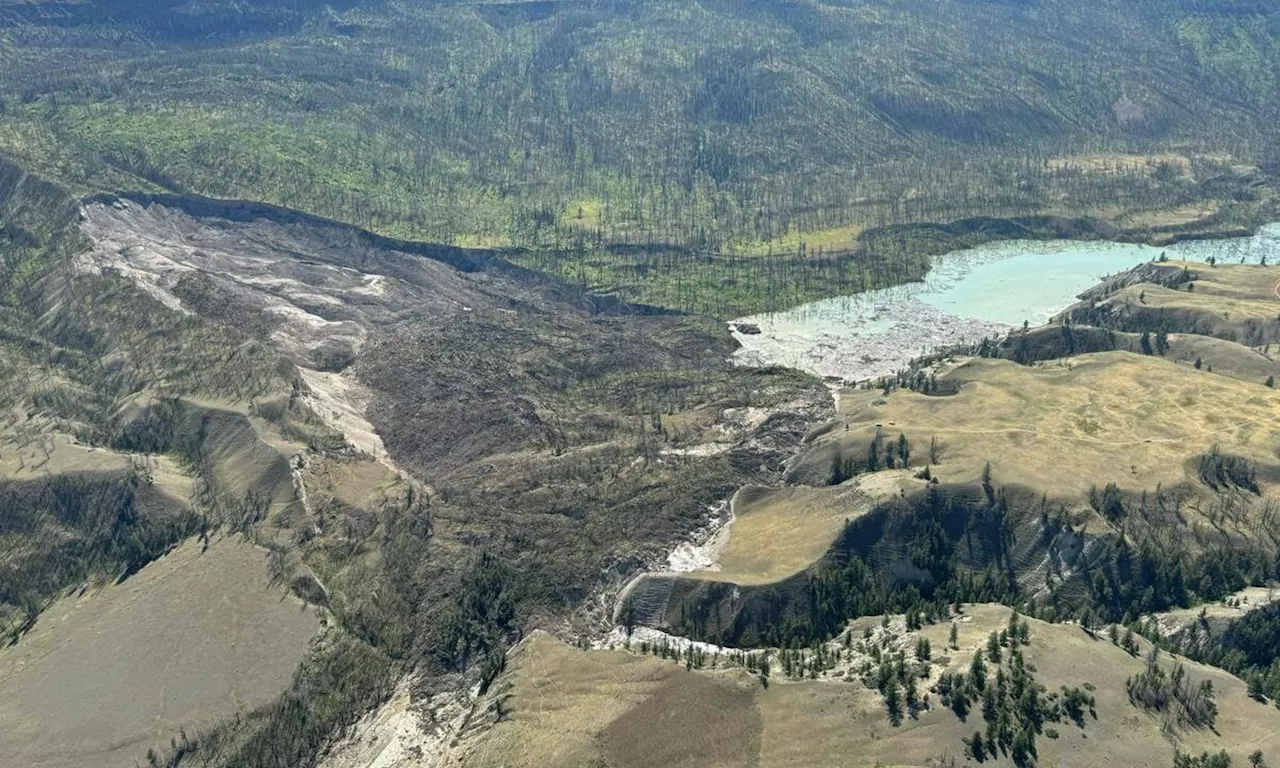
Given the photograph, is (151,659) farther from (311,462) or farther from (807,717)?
(807,717)

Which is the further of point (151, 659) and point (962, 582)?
point (962, 582)

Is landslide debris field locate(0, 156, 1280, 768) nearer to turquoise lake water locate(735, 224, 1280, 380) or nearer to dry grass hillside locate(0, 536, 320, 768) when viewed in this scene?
dry grass hillside locate(0, 536, 320, 768)

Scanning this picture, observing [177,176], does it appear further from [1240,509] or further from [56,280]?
[1240,509]

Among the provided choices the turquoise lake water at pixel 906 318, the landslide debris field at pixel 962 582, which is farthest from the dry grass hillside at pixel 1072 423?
the turquoise lake water at pixel 906 318

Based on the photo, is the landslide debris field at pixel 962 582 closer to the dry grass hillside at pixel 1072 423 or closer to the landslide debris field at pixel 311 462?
the dry grass hillside at pixel 1072 423

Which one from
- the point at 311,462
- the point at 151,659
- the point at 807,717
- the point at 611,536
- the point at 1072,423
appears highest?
the point at 311,462

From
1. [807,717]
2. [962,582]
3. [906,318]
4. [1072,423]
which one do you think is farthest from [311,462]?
[906,318]

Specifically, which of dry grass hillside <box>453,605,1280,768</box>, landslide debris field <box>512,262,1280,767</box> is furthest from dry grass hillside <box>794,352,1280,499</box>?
dry grass hillside <box>453,605,1280,768</box>

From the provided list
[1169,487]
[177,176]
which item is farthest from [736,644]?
[177,176]
